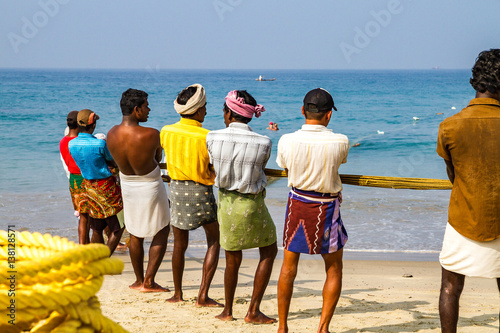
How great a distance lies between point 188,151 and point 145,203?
787 mm

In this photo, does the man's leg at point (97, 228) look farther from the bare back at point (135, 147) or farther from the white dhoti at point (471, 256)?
the white dhoti at point (471, 256)

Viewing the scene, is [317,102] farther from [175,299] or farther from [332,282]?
[175,299]

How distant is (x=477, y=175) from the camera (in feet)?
9.41

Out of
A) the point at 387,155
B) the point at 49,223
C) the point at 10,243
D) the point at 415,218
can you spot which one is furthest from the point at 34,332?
the point at 387,155

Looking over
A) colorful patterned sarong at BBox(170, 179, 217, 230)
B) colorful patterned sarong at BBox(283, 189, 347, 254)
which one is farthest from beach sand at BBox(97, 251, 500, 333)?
colorful patterned sarong at BBox(283, 189, 347, 254)

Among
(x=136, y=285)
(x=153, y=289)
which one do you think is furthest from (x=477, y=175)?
(x=136, y=285)

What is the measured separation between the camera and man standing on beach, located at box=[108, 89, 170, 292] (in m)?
4.50

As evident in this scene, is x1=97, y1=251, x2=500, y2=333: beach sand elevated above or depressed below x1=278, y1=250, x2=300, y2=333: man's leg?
below

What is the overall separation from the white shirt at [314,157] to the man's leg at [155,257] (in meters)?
1.80

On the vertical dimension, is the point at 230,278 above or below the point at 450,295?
below

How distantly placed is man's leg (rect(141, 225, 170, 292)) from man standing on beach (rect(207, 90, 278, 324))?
37.7 inches

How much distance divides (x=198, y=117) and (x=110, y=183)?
52.9 inches

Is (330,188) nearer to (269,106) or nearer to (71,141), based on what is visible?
(71,141)

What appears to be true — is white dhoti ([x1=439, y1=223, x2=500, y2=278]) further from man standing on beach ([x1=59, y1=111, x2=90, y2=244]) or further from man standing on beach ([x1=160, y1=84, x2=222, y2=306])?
man standing on beach ([x1=59, y1=111, x2=90, y2=244])
